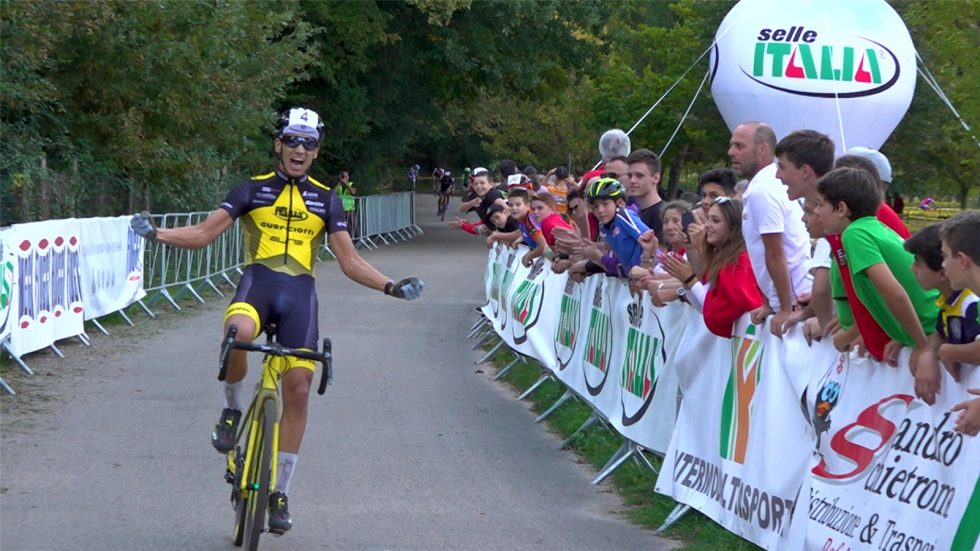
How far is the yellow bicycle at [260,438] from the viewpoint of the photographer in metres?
6.83

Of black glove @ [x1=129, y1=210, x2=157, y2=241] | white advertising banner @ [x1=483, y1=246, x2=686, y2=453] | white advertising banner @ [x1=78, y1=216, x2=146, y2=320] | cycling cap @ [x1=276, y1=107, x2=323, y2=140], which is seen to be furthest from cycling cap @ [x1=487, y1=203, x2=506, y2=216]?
black glove @ [x1=129, y1=210, x2=157, y2=241]

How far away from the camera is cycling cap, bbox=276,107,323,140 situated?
7.56 meters

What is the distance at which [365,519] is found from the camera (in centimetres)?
827

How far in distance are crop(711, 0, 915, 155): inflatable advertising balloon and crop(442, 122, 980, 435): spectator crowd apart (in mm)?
13632

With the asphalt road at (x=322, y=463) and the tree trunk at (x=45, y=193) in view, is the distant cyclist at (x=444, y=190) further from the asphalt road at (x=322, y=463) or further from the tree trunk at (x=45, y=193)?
the asphalt road at (x=322, y=463)

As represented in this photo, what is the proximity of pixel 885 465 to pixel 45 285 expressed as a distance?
11.1 metres

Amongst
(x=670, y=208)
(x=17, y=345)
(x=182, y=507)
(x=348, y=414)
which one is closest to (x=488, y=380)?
(x=348, y=414)

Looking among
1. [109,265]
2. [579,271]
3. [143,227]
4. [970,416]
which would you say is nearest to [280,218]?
[143,227]

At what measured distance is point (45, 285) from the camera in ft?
49.0

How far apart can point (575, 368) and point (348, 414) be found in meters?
2.06

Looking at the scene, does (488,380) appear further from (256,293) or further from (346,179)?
(346,179)

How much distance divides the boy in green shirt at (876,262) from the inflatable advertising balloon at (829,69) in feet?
63.7

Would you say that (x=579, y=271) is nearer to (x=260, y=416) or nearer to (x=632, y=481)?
(x=632, y=481)

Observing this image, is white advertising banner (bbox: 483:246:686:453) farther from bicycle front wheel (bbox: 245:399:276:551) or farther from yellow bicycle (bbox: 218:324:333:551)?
bicycle front wheel (bbox: 245:399:276:551)
